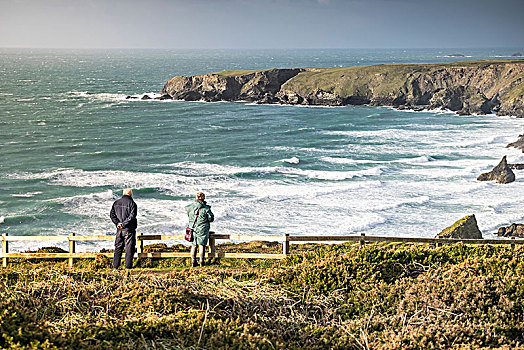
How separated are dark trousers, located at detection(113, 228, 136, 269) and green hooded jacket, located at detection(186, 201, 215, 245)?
55.3 inches

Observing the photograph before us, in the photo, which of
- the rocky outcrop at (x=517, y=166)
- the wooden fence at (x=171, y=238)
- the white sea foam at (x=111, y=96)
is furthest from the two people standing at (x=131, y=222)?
the white sea foam at (x=111, y=96)

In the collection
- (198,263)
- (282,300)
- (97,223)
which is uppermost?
(282,300)

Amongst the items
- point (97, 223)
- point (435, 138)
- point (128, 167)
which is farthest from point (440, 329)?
point (435, 138)

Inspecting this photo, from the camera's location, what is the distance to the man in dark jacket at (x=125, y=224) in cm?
1246

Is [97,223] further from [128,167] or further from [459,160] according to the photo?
[459,160]

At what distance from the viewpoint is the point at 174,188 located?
130 ft

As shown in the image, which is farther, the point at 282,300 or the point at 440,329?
the point at 282,300

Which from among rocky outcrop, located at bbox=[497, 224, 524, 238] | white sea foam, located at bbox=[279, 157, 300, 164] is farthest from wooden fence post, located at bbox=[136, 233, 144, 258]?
white sea foam, located at bbox=[279, 157, 300, 164]

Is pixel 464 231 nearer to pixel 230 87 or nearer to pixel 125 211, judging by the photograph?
pixel 125 211

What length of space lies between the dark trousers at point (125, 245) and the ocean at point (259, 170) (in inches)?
517

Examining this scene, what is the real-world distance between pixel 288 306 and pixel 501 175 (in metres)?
36.1

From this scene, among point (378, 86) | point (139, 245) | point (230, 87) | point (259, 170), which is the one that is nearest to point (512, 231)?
point (139, 245)

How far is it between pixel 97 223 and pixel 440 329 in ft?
84.9

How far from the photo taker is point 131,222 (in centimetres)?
1254
